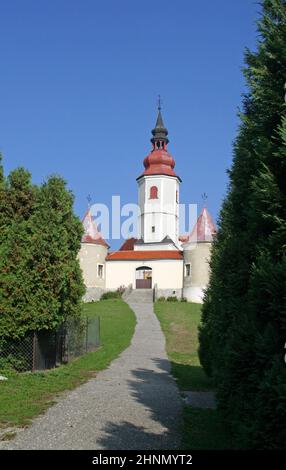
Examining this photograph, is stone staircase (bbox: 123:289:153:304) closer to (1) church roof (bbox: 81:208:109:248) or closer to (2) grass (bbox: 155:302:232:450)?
(1) church roof (bbox: 81:208:109:248)

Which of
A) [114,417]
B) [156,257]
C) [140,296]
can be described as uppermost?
[156,257]

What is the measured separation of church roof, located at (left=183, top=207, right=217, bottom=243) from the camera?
53.6 meters

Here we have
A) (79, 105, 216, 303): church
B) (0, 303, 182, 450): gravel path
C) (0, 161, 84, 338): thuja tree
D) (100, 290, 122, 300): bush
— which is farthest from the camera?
(79, 105, 216, 303): church

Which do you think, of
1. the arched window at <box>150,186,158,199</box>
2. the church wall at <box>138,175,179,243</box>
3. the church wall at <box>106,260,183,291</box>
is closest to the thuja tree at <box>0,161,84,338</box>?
the church wall at <box>106,260,183,291</box>

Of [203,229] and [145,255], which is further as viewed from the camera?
[145,255]

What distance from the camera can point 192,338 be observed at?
28.0 meters

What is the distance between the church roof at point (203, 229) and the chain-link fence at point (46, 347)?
34744 millimetres

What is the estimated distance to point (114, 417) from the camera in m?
9.02

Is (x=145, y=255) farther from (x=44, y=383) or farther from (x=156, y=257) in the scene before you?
(x=44, y=383)

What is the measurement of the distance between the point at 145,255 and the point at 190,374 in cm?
4106

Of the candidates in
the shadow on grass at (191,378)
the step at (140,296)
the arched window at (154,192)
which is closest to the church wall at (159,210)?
the arched window at (154,192)

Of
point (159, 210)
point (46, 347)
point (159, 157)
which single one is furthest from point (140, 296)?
point (46, 347)

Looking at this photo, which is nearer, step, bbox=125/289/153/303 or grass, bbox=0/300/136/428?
grass, bbox=0/300/136/428

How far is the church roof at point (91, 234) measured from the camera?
56.7m
